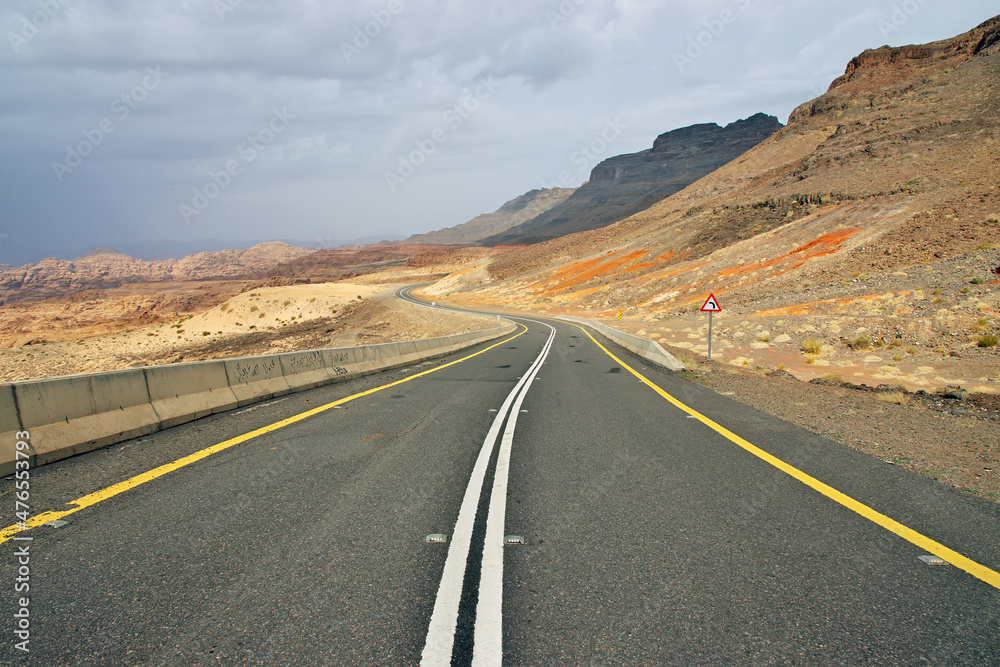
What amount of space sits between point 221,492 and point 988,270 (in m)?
34.9

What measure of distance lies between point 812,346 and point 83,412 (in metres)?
24.4

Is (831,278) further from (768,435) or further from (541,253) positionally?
(541,253)

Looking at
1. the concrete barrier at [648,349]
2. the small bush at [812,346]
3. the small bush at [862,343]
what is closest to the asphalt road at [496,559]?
the concrete barrier at [648,349]

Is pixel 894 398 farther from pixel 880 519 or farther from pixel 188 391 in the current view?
pixel 188 391

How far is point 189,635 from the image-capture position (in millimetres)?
2443

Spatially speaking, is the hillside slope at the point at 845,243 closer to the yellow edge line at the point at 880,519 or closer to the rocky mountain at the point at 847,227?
the rocky mountain at the point at 847,227

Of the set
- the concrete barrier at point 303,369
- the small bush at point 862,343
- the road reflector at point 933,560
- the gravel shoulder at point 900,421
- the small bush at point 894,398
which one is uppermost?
the concrete barrier at point 303,369

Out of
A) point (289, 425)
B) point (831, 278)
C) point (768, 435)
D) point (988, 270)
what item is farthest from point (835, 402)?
point (831, 278)

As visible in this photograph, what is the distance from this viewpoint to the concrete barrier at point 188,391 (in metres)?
6.46

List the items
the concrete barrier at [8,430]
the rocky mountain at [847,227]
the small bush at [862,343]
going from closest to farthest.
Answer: the concrete barrier at [8,430]
the small bush at [862,343]
the rocky mountain at [847,227]

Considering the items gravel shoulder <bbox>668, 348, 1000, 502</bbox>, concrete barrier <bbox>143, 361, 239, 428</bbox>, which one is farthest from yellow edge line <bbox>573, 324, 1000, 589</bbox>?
concrete barrier <bbox>143, 361, 239, 428</bbox>

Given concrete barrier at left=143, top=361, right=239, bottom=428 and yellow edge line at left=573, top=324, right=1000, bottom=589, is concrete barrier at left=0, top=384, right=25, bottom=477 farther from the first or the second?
yellow edge line at left=573, top=324, right=1000, bottom=589

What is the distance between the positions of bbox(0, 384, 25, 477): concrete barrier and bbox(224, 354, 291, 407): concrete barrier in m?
3.11

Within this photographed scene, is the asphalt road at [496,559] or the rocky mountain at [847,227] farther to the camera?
the rocky mountain at [847,227]
